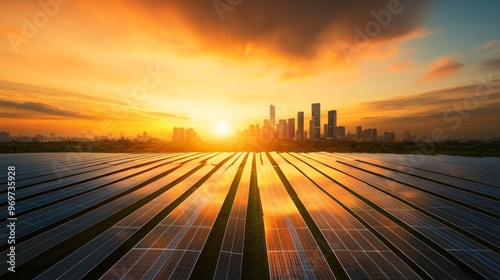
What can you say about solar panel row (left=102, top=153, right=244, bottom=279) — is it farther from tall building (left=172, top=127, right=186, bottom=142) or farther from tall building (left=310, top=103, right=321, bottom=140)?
tall building (left=172, top=127, right=186, bottom=142)

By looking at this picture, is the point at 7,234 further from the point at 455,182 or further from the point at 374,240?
the point at 455,182

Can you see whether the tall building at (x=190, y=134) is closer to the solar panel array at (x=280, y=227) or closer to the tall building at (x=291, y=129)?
the tall building at (x=291, y=129)

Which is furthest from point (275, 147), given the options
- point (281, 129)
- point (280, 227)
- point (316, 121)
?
point (281, 129)

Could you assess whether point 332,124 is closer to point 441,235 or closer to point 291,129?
point 291,129

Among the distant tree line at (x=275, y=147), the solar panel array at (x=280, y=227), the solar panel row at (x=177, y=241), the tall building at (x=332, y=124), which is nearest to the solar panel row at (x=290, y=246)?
the solar panel array at (x=280, y=227)

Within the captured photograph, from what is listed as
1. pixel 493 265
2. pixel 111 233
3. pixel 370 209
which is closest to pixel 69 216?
pixel 111 233

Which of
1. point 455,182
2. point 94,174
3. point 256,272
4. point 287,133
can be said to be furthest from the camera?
point 287,133

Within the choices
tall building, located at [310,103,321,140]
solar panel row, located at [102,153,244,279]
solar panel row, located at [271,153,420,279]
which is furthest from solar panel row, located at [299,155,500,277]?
tall building, located at [310,103,321,140]
